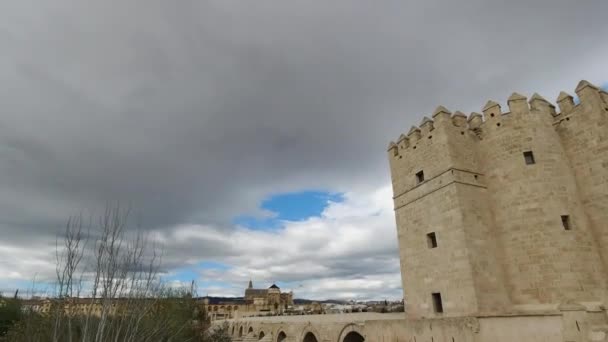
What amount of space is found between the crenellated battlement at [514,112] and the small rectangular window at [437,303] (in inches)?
250

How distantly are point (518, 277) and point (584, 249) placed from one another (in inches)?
87.1

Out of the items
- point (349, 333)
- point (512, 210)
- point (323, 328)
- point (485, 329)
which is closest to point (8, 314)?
point (323, 328)

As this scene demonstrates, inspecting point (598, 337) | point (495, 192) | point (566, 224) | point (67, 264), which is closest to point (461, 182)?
point (495, 192)

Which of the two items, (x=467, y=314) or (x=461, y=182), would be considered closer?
(x=467, y=314)

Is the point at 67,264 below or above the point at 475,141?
below

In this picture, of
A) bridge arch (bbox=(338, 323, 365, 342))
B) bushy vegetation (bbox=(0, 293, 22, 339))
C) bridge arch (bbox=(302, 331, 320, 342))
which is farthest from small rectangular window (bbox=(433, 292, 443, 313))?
bushy vegetation (bbox=(0, 293, 22, 339))

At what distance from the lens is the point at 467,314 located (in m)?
10.8

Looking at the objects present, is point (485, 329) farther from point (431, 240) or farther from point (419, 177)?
point (419, 177)

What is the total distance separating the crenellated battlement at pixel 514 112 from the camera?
11953 millimetres

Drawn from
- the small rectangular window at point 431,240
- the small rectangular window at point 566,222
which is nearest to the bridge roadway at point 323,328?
the small rectangular window at point 431,240

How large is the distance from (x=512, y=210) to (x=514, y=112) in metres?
3.78

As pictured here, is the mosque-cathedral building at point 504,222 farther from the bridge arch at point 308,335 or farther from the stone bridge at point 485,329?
the bridge arch at point 308,335

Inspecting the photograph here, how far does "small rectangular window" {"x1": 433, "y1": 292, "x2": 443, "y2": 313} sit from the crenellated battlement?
6.35 meters

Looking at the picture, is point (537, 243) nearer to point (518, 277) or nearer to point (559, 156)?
point (518, 277)
